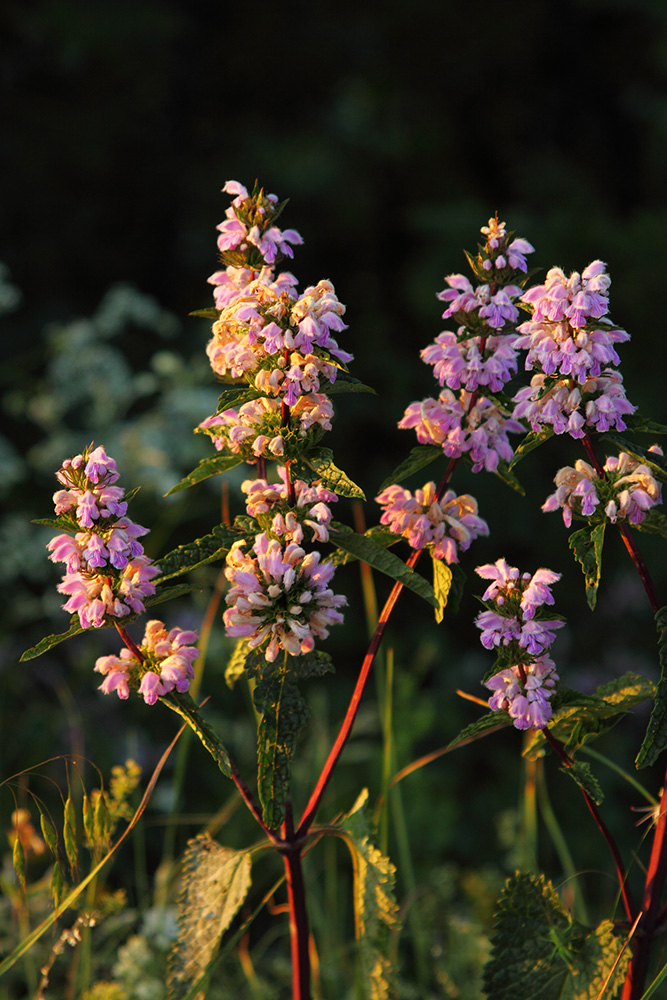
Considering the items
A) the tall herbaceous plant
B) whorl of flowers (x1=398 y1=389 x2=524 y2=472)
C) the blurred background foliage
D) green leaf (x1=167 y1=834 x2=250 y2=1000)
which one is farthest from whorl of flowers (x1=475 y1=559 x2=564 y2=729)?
the blurred background foliage

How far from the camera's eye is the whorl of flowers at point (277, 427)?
819 millimetres

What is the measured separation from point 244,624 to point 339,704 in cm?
224

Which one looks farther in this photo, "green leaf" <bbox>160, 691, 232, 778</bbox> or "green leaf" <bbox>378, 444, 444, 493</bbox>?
"green leaf" <bbox>378, 444, 444, 493</bbox>

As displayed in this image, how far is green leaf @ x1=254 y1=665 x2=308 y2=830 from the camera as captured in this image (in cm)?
82

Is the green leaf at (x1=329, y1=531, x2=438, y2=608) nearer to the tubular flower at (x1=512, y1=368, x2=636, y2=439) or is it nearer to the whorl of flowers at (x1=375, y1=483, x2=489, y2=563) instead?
the whorl of flowers at (x1=375, y1=483, x2=489, y2=563)

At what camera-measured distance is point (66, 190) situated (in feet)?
13.3

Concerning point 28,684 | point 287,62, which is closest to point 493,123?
point 287,62

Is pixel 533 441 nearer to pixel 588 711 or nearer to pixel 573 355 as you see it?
pixel 573 355

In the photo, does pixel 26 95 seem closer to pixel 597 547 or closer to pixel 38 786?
pixel 38 786

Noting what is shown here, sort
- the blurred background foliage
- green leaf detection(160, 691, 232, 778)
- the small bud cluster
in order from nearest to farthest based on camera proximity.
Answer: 1. green leaf detection(160, 691, 232, 778)
2. the small bud cluster
3. the blurred background foliage

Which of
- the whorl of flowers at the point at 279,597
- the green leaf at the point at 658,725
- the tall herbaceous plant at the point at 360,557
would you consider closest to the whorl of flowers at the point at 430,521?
the tall herbaceous plant at the point at 360,557

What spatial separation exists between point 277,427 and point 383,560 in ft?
0.51

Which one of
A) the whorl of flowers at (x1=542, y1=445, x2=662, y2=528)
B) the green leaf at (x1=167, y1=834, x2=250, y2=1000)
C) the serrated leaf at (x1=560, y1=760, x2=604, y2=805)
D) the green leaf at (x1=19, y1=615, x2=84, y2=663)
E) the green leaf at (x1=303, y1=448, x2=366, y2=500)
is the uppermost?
the green leaf at (x1=303, y1=448, x2=366, y2=500)

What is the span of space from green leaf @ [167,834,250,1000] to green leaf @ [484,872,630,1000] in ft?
0.84
